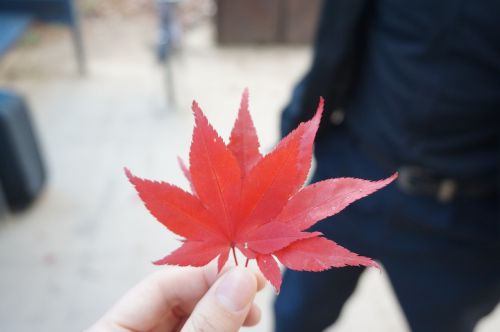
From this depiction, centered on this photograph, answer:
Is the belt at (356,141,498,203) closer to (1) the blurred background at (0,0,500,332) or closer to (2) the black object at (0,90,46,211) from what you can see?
(1) the blurred background at (0,0,500,332)

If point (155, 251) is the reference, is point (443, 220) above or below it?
above

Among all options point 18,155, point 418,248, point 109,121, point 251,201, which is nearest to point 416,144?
point 418,248

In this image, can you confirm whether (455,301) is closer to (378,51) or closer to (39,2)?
(378,51)

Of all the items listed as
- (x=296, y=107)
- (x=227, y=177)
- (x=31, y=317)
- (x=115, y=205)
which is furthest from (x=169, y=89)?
(x=227, y=177)

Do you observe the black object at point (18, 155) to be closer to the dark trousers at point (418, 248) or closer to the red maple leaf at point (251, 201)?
the dark trousers at point (418, 248)

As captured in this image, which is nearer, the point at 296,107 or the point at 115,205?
the point at 296,107

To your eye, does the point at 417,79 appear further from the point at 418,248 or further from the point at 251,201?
the point at 251,201

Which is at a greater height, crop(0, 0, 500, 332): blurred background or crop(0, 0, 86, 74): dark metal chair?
crop(0, 0, 86, 74): dark metal chair

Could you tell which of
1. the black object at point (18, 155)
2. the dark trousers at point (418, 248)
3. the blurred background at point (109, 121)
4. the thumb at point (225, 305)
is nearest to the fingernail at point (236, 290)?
the thumb at point (225, 305)

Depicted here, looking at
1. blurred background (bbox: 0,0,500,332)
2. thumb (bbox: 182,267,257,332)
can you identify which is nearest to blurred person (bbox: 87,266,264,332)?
thumb (bbox: 182,267,257,332)
